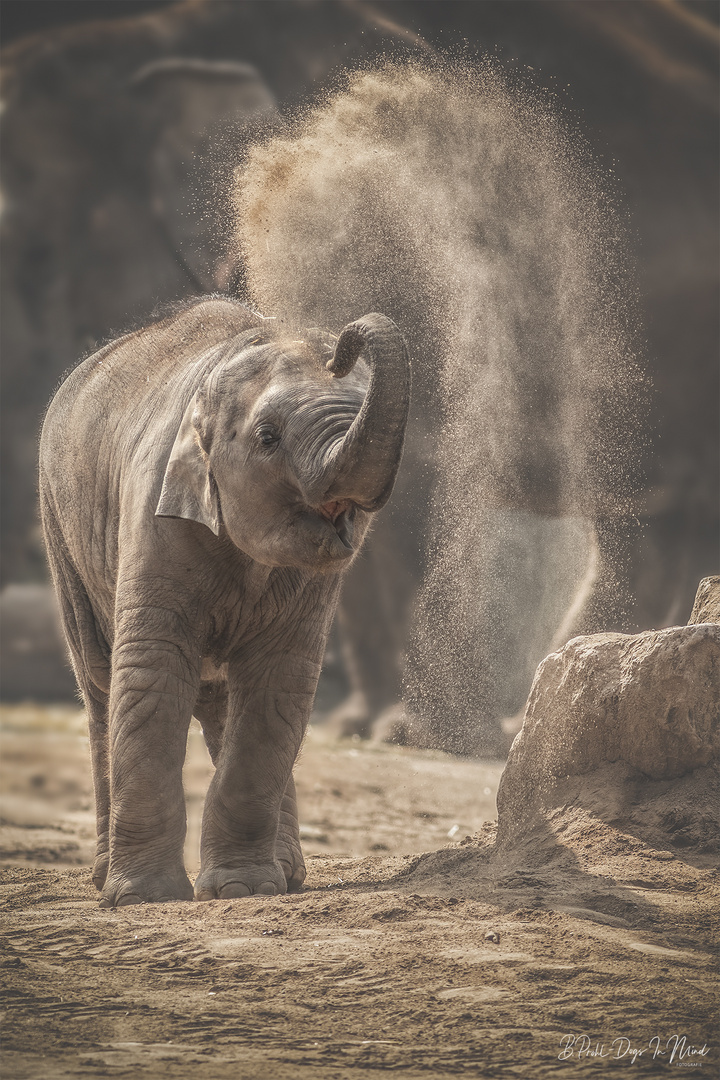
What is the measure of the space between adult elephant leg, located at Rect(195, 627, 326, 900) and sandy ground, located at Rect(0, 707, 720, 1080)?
379mm

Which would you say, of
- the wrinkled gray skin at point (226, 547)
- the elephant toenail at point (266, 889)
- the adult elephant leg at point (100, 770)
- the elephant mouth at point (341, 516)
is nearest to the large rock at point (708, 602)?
the wrinkled gray skin at point (226, 547)

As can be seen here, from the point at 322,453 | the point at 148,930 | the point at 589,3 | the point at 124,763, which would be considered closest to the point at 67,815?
the point at 124,763

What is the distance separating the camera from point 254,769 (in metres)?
4.13

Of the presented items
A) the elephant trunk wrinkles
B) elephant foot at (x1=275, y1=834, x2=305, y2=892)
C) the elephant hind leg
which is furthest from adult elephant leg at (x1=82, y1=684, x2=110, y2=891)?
the elephant trunk wrinkles

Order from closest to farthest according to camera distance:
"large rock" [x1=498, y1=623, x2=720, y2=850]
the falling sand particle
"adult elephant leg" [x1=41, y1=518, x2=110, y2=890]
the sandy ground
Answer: the sandy ground → "large rock" [x1=498, y1=623, x2=720, y2=850] → "adult elephant leg" [x1=41, y1=518, x2=110, y2=890] → the falling sand particle

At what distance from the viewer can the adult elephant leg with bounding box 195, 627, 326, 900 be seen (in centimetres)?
413

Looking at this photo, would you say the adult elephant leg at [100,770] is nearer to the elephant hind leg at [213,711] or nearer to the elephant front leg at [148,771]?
the elephant hind leg at [213,711]

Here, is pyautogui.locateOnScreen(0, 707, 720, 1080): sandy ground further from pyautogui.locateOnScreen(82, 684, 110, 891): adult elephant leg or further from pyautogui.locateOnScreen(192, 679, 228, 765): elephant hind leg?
pyautogui.locateOnScreen(192, 679, 228, 765): elephant hind leg

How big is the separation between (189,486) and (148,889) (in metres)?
1.28

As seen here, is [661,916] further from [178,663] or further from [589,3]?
[589,3]

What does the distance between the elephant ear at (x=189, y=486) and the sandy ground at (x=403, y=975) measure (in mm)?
1162

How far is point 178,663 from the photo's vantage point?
3910 mm

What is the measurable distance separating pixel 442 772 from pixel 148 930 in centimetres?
630

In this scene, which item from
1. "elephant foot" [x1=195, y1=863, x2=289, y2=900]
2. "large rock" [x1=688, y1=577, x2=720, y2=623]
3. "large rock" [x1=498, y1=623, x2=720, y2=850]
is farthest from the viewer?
"large rock" [x1=688, y1=577, x2=720, y2=623]
